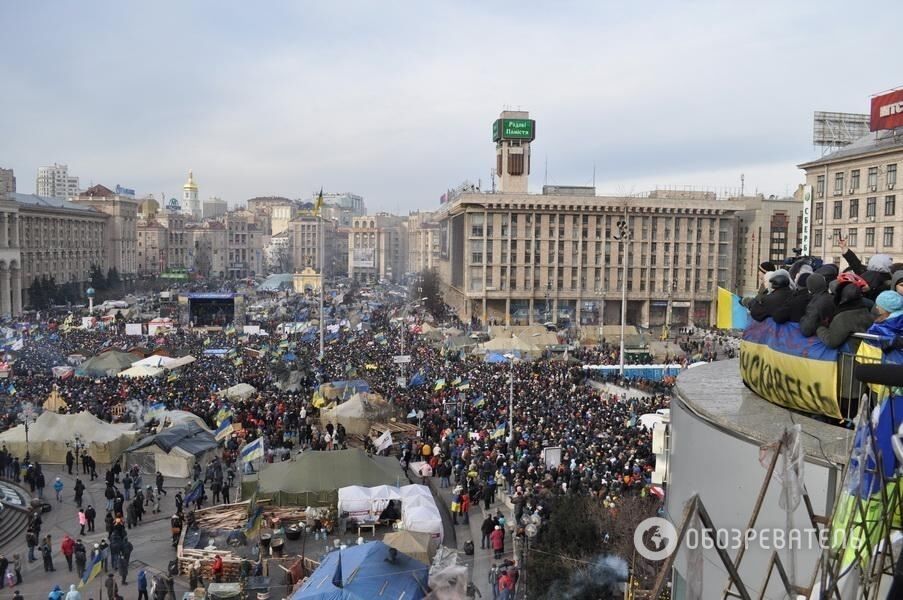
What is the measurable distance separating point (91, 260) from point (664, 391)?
4063 inches

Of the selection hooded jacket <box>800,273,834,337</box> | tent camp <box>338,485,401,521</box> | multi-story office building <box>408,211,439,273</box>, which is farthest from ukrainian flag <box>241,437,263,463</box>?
multi-story office building <box>408,211,439,273</box>

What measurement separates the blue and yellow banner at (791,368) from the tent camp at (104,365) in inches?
1342

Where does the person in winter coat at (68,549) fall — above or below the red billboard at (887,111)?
below

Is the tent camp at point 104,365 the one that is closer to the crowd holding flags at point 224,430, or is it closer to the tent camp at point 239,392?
the tent camp at point 239,392

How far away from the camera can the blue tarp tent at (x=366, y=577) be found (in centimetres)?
1160

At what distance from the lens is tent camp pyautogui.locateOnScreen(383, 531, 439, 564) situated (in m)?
14.2

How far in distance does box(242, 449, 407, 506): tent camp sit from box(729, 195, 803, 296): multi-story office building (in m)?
63.3

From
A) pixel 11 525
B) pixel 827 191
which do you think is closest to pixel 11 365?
pixel 11 525

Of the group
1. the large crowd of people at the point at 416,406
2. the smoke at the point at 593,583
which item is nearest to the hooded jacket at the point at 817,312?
the smoke at the point at 593,583

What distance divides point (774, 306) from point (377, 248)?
542ft

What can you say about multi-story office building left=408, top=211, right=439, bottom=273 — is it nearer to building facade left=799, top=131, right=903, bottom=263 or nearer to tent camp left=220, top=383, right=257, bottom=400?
building facade left=799, top=131, right=903, bottom=263

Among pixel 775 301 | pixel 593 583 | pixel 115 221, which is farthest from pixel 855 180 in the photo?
pixel 115 221

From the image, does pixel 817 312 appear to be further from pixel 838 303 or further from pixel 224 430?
pixel 224 430

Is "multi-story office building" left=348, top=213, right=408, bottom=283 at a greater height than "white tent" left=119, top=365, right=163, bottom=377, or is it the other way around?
"multi-story office building" left=348, top=213, right=408, bottom=283
